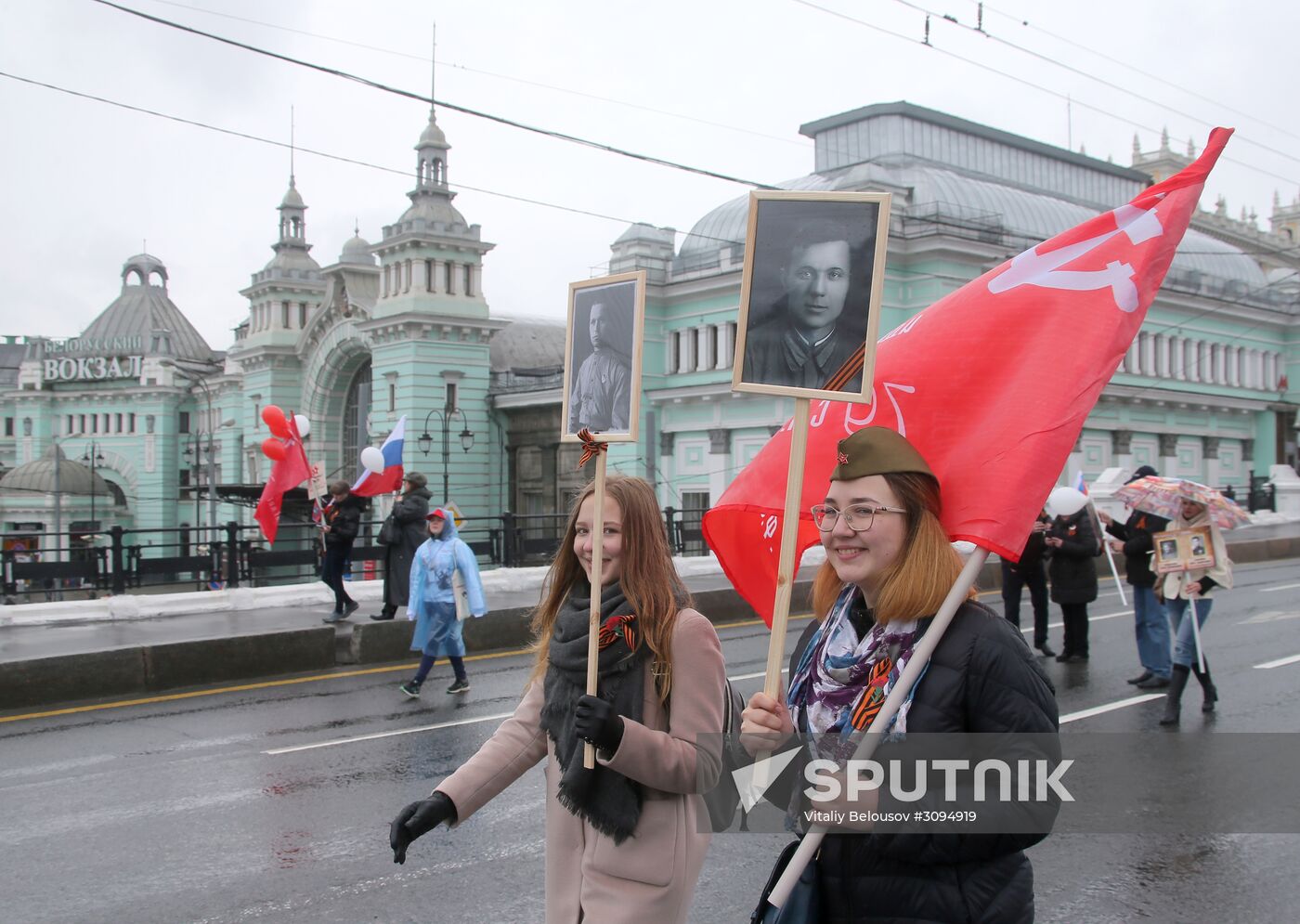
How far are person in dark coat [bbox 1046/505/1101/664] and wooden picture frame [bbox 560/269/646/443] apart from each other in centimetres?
906

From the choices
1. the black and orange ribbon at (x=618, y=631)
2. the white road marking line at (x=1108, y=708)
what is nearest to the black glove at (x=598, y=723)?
the black and orange ribbon at (x=618, y=631)

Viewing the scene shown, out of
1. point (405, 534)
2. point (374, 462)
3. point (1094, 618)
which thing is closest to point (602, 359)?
point (405, 534)

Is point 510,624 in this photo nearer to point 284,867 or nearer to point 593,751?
point 284,867

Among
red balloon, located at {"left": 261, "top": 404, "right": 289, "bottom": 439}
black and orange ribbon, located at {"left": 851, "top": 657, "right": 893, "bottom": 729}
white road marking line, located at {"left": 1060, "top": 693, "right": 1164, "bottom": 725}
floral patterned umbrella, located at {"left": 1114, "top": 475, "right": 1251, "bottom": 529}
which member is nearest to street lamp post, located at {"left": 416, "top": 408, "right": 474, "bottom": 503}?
red balloon, located at {"left": 261, "top": 404, "right": 289, "bottom": 439}

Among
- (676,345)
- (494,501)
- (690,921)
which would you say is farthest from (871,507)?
(494,501)

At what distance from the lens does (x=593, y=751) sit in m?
3.20

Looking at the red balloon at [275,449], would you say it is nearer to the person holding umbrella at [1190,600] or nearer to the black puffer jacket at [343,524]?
the black puffer jacket at [343,524]

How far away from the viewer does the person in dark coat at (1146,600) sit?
10.3 m

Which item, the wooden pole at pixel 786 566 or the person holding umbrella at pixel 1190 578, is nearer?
the wooden pole at pixel 786 566

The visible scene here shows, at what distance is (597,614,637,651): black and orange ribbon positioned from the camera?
3338mm

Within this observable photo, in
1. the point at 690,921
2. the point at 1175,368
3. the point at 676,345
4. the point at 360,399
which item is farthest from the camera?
the point at 360,399

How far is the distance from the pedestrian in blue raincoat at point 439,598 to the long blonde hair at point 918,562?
795 centimetres

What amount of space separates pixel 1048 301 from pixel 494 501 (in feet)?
144

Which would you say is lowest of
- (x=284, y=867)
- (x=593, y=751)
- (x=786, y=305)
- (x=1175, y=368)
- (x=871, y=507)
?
(x=284, y=867)
